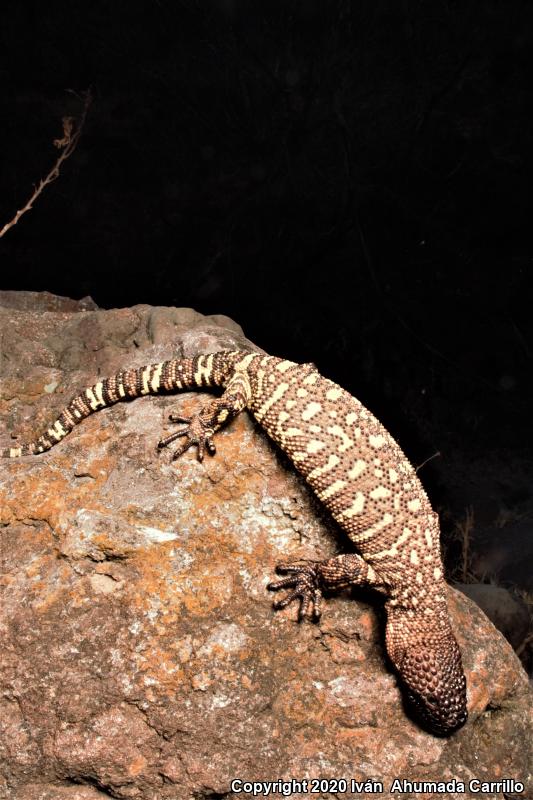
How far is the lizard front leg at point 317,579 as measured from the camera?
2.62 metres

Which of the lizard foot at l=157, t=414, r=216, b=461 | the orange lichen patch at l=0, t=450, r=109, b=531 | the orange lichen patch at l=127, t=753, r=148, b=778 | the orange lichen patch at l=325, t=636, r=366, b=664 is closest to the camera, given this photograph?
the orange lichen patch at l=127, t=753, r=148, b=778

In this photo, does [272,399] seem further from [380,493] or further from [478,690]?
[478,690]

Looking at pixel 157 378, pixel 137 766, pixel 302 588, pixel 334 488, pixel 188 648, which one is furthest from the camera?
pixel 157 378

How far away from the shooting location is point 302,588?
8.57 ft

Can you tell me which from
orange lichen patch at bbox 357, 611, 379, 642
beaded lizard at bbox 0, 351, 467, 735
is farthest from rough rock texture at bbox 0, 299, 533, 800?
beaded lizard at bbox 0, 351, 467, 735

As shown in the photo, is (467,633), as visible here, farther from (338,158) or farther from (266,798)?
(338,158)

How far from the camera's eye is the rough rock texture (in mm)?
2395

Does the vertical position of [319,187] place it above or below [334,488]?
above

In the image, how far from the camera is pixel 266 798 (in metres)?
2.38

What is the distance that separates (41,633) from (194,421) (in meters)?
1.03

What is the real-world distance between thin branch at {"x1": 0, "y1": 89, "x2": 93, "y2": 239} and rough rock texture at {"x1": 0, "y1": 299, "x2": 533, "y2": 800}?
1401 millimetres

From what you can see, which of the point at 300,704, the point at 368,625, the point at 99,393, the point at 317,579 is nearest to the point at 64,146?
the point at 99,393

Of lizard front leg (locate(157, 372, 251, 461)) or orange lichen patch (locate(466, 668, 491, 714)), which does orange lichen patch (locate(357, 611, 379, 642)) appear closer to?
orange lichen patch (locate(466, 668, 491, 714))

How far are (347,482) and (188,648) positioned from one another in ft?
2.92
